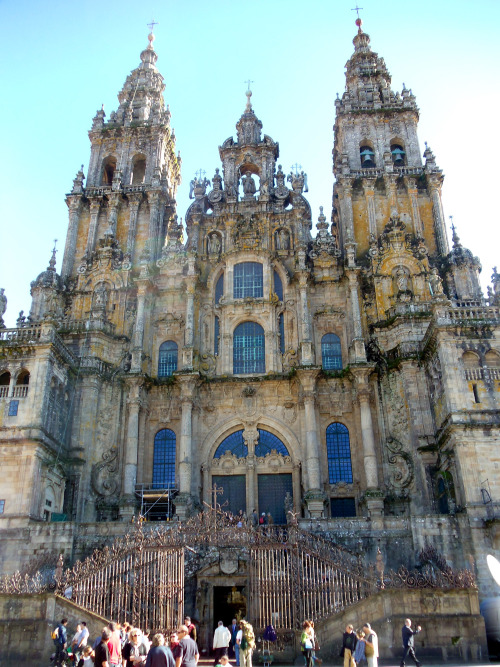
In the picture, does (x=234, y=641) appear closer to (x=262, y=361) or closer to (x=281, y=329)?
(x=262, y=361)

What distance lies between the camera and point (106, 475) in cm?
3025

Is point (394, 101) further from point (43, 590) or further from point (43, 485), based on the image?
point (43, 590)

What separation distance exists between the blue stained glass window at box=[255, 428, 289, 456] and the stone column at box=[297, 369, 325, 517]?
55.7 inches

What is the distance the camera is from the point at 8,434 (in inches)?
1032

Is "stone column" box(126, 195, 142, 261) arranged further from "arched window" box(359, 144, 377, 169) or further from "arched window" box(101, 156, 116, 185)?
"arched window" box(359, 144, 377, 169)

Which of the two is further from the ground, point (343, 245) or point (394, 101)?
point (394, 101)

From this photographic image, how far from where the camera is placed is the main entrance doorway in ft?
72.0

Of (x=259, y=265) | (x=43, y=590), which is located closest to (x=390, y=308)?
(x=259, y=265)

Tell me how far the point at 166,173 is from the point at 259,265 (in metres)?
11.6

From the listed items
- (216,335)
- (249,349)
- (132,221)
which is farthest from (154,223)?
(249,349)

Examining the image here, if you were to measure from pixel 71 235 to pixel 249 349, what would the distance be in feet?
43.4

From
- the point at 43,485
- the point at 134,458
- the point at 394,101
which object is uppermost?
the point at 394,101

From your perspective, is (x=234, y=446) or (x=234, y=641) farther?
(x=234, y=446)

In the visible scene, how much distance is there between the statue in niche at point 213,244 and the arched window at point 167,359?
5873mm
